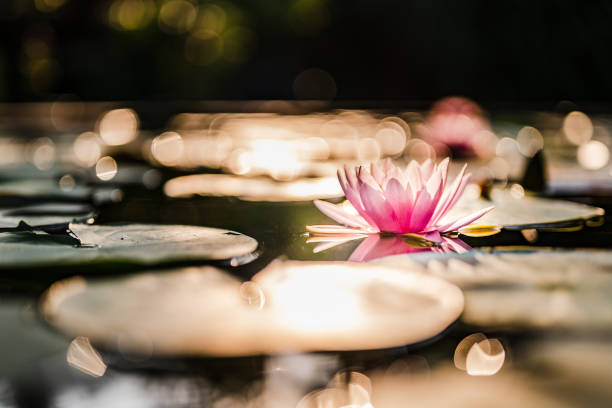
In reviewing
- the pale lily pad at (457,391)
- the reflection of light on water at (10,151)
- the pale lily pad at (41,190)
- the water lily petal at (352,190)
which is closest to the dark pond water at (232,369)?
the pale lily pad at (457,391)

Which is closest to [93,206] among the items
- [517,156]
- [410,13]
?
[517,156]

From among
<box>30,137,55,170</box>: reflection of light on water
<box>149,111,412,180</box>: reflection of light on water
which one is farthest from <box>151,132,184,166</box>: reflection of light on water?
<box>30,137,55,170</box>: reflection of light on water

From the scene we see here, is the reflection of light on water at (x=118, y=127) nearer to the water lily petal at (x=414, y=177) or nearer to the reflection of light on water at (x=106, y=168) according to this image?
the reflection of light on water at (x=106, y=168)

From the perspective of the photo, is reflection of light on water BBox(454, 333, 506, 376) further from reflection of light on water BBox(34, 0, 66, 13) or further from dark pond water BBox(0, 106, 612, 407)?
reflection of light on water BBox(34, 0, 66, 13)

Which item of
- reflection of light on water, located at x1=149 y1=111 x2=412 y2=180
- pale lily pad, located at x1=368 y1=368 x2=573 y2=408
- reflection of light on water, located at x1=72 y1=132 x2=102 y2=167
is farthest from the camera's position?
reflection of light on water, located at x1=72 y1=132 x2=102 y2=167

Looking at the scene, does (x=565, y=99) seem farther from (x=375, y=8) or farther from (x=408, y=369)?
(x=408, y=369)

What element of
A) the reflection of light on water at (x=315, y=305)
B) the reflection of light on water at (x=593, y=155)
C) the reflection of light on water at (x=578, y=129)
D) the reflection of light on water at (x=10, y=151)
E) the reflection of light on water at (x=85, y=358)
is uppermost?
the reflection of light on water at (x=10, y=151)

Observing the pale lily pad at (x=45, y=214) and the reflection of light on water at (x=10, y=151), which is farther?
the reflection of light on water at (x=10, y=151)
